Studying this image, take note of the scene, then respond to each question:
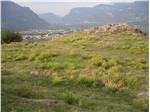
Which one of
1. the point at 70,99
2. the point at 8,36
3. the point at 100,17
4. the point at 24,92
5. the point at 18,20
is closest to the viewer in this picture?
the point at 70,99

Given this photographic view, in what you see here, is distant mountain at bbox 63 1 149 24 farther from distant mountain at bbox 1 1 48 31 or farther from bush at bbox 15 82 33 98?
bush at bbox 15 82 33 98

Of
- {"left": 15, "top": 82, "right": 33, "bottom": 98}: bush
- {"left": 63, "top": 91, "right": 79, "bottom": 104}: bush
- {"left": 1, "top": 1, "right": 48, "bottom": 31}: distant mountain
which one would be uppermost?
{"left": 15, "top": 82, "right": 33, "bottom": 98}: bush

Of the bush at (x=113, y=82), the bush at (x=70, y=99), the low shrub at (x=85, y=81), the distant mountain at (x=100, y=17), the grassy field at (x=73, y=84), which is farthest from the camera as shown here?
the distant mountain at (x=100, y=17)

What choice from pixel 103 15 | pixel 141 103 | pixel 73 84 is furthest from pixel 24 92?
pixel 103 15

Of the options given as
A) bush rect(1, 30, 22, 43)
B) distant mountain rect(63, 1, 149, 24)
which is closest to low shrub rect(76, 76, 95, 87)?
bush rect(1, 30, 22, 43)

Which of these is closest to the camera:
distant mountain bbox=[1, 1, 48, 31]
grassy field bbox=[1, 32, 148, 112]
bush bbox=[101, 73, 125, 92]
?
grassy field bbox=[1, 32, 148, 112]

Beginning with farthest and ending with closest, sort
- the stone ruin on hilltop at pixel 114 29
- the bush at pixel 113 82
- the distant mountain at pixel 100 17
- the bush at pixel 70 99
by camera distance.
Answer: the distant mountain at pixel 100 17
the stone ruin on hilltop at pixel 114 29
the bush at pixel 113 82
the bush at pixel 70 99

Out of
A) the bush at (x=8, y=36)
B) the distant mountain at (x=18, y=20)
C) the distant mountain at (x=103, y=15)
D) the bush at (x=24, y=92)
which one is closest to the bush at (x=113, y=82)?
the bush at (x=24, y=92)

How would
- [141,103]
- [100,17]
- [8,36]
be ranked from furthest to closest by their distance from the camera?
[100,17]
[8,36]
[141,103]

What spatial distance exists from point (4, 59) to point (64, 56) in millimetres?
3314

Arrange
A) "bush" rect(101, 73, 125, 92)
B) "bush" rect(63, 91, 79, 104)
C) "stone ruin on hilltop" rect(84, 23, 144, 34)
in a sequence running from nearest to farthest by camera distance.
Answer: "bush" rect(63, 91, 79, 104)
"bush" rect(101, 73, 125, 92)
"stone ruin on hilltop" rect(84, 23, 144, 34)

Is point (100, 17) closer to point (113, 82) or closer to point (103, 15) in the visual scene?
point (103, 15)

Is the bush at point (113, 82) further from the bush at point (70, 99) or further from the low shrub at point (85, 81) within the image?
the bush at point (70, 99)

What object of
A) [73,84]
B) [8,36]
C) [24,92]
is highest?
[24,92]
